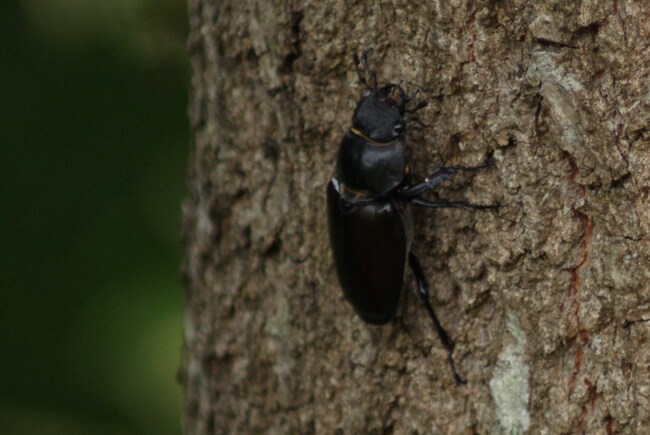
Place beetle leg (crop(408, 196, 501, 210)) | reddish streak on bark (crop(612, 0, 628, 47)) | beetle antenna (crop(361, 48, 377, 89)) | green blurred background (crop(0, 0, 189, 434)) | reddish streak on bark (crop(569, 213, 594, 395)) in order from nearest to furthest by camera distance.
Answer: reddish streak on bark (crop(612, 0, 628, 47)) < reddish streak on bark (crop(569, 213, 594, 395)) < beetle leg (crop(408, 196, 501, 210)) < beetle antenna (crop(361, 48, 377, 89)) < green blurred background (crop(0, 0, 189, 434))

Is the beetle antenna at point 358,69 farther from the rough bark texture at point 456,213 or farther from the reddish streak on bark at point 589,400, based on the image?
the reddish streak on bark at point 589,400

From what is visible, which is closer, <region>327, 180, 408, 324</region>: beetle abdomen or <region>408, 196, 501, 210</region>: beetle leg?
<region>408, 196, 501, 210</region>: beetle leg

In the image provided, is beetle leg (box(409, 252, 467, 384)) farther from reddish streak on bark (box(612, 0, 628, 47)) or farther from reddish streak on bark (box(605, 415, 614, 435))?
reddish streak on bark (box(612, 0, 628, 47))

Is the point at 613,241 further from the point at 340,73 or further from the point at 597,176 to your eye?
the point at 340,73

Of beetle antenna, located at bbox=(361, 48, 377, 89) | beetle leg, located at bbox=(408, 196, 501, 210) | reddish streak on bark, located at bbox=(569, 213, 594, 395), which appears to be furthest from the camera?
beetle antenna, located at bbox=(361, 48, 377, 89)

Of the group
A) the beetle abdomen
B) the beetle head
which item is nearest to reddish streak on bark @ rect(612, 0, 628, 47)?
the beetle head

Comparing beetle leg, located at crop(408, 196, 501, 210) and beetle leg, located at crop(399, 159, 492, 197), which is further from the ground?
beetle leg, located at crop(399, 159, 492, 197)

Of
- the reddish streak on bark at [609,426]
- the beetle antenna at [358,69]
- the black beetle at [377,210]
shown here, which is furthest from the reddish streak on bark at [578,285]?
the beetle antenna at [358,69]
